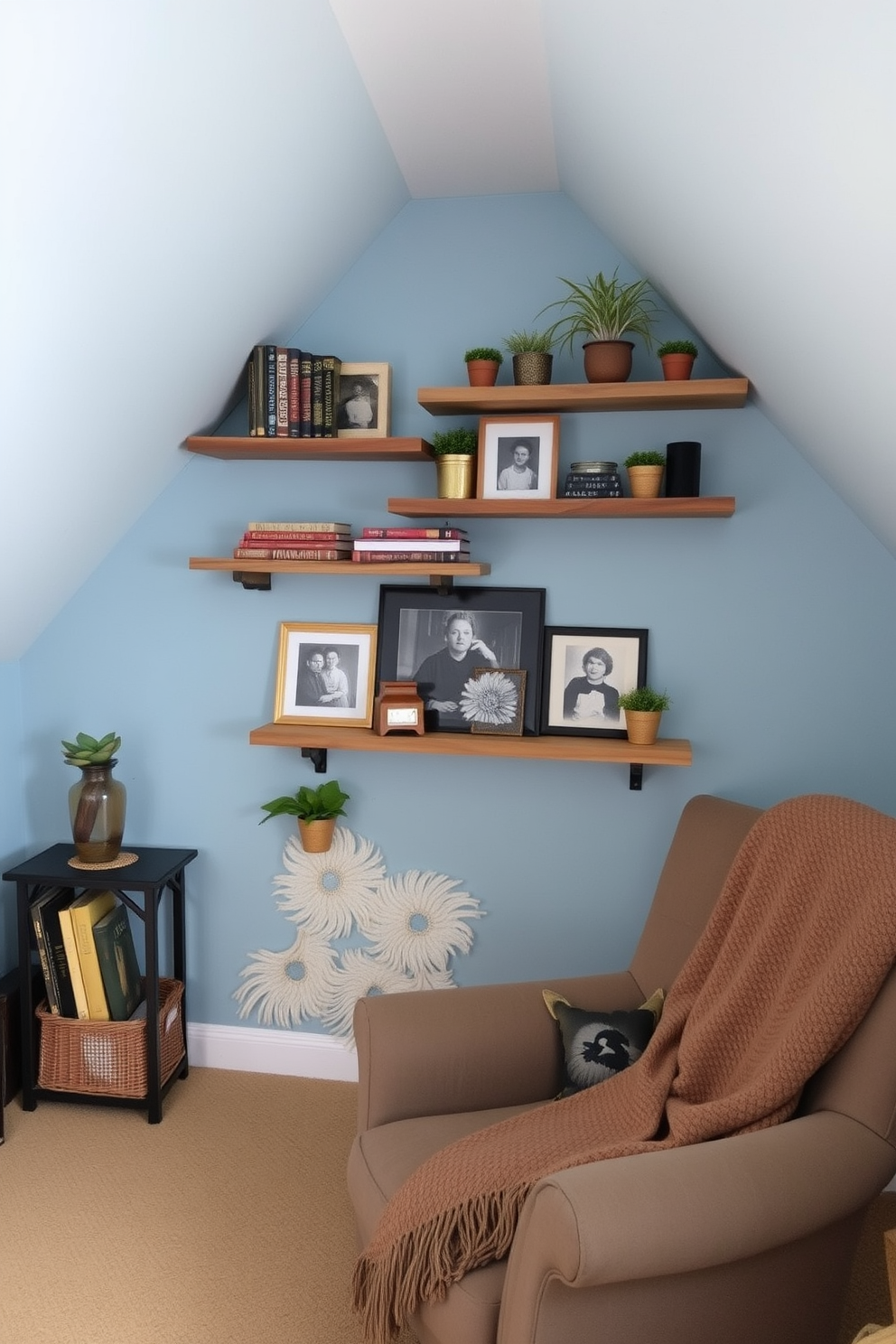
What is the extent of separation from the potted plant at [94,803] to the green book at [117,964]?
170 mm

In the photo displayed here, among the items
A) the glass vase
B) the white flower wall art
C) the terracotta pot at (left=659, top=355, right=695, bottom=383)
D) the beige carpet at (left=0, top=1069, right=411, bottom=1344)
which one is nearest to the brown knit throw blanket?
the beige carpet at (left=0, top=1069, right=411, bottom=1344)

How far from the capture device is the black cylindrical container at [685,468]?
2.56 metres

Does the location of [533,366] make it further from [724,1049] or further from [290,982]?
[290,982]

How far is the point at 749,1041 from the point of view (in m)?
1.88

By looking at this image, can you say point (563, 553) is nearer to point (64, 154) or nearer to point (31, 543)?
point (31, 543)

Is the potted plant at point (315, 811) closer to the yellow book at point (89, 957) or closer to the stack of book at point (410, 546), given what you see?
the yellow book at point (89, 957)

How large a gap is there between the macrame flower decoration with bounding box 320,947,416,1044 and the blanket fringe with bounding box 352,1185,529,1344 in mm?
1198

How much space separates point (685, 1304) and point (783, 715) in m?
1.48

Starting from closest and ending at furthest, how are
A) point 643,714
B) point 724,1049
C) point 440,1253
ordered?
point 440,1253, point 724,1049, point 643,714

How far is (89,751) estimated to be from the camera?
282 centimetres

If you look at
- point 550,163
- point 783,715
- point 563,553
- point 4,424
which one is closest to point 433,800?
point 563,553

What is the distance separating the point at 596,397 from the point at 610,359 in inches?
4.8

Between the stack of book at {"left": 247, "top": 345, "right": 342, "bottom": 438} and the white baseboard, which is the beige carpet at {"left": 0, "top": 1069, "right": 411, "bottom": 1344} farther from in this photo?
the stack of book at {"left": 247, "top": 345, "right": 342, "bottom": 438}

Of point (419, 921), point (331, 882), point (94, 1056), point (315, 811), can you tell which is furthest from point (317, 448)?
point (94, 1056)
